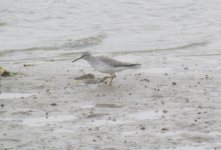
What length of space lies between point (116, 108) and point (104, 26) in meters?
11.2

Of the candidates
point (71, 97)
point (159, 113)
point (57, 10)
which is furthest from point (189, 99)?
point (57, 10)

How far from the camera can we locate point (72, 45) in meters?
19.0

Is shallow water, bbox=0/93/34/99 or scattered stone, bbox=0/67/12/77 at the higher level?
shallow water, bbox=0/93/34/99

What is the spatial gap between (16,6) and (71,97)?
46.8 ft

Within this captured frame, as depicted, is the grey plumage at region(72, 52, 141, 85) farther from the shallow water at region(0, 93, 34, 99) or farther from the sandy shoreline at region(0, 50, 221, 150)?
the shallow water at region(0, 93, 34, 99)

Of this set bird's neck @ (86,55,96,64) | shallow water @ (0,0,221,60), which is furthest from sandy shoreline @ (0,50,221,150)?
shallow water @ (0,0,221,60)

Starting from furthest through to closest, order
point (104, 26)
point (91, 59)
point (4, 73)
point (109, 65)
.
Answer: point (104, 26) → point (4, 73) → point (91, 59) → point (109, 65)

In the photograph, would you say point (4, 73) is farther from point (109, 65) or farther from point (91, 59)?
point (109, 65)

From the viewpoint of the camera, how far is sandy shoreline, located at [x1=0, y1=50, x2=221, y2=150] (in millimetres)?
8922

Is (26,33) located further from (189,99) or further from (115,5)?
(189,99)

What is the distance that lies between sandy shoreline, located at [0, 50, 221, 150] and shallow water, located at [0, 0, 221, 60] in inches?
118

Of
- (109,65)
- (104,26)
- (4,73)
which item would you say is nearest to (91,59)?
(109,65)

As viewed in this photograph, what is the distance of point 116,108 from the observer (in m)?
10.8

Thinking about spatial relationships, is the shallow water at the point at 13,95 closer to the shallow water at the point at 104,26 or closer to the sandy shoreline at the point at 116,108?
the sandy shoreline at the point at 116,108
